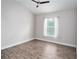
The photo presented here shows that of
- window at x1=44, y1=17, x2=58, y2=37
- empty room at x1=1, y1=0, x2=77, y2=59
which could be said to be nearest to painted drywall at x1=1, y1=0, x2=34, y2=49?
empty room at x1=1, y1=0, x2=77, y2=59

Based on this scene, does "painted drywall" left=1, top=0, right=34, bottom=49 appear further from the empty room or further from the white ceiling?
the white ceiling

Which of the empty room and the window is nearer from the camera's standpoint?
the empty room

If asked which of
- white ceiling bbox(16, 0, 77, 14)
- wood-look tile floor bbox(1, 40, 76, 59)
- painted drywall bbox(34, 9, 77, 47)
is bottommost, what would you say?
wood-look tile floor bbox(1, 40, 76, 59)

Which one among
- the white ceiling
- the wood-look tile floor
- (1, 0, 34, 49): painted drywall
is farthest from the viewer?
(1, 0, 34, 49): painted drywall

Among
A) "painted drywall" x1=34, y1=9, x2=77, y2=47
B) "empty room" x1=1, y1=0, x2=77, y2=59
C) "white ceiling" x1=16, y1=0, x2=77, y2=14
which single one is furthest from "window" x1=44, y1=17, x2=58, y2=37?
"white ceiling" x1=16, y1=0, x2=77, y2=14

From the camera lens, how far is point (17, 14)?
4.41m

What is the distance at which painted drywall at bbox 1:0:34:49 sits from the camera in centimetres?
369

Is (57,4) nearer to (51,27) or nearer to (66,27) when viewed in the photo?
(66,27)

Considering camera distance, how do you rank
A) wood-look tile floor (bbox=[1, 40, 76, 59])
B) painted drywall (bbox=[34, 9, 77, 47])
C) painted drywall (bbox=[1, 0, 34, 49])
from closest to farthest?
1. wood-look tile floor (bbox=[1, 40, 76, 59])
2. painted drywall (bbox=[1, 0, 34, 49])
3. painted drywall (bbox=[34, 9, 77, 47])

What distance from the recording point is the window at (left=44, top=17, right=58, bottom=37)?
4897 mm

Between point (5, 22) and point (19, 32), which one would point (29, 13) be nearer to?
point (19, 32)

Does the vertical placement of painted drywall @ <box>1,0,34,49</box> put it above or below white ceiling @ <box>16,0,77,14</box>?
below

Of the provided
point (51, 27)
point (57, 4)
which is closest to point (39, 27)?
point (51, 27)

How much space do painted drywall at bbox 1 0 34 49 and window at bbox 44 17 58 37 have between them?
1.26 m
